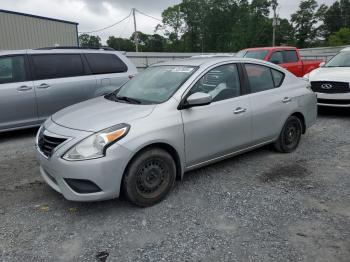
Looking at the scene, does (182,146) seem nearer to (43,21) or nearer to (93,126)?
(93,126)

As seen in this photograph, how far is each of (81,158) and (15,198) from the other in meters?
1.31

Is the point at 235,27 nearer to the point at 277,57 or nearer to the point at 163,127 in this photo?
the point at 277,57

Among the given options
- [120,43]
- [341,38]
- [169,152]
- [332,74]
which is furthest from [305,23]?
[169,152]

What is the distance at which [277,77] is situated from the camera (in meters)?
5.29

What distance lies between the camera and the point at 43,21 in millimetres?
20672

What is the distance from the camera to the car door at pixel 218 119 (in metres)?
4.01

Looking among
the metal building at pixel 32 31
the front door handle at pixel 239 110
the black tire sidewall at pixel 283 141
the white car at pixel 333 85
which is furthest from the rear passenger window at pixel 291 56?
the metal building at pixel 32 31

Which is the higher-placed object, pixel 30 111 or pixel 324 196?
pixel 30 111

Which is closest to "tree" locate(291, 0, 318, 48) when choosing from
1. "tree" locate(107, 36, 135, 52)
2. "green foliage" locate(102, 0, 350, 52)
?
"green foliage" locate(102, 0, 350, 52)

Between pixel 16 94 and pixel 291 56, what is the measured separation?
359 inches

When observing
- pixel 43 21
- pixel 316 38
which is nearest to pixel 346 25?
pixel 316 38

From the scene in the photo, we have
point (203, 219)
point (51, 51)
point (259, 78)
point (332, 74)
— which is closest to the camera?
point (203, 219)

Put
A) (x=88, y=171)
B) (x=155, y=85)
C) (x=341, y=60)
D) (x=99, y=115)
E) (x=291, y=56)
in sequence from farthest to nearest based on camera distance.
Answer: (x=291, y=56) → (x=341, y=60) → (x=155, y=85) → (x=99, y=115) → (x=88, y=171)

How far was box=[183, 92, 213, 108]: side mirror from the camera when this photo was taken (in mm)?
3893
